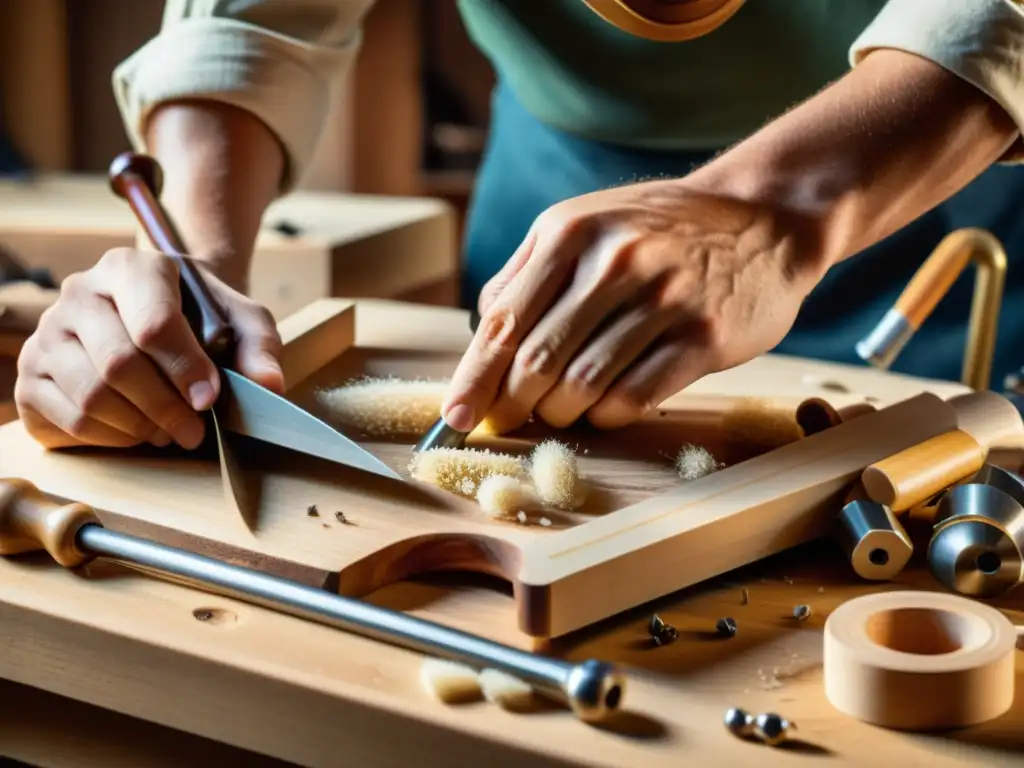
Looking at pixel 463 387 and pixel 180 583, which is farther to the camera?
pixel 463 387

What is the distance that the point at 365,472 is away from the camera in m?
0.69

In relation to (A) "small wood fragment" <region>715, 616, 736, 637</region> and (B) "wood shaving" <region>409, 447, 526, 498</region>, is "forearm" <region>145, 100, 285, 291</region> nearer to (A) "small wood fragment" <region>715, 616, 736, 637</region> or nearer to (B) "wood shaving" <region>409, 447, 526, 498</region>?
(B) "wood shaving" <region>409, 447, 526, 498</region>

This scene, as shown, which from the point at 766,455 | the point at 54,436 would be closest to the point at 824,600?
the point at 766,455

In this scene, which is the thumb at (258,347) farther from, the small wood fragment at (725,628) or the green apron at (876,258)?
the green apron at (876,258)

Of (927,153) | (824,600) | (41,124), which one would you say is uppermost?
(927,153)

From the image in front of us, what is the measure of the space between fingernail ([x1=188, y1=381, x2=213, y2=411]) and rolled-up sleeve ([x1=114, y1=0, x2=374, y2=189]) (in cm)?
37

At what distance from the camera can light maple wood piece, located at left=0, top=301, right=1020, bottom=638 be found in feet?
1.90

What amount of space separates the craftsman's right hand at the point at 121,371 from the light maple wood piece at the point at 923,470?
1.10 ft

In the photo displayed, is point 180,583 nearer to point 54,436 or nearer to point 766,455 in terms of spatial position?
point 54,436

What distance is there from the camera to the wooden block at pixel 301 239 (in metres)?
1.42

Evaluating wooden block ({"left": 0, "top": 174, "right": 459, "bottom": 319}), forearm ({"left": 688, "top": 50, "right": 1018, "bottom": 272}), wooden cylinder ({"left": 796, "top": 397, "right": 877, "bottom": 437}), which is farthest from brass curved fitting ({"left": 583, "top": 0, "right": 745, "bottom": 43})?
wooden block ({"left": 0, "top": 174, "right": 459, "bottom": 319})

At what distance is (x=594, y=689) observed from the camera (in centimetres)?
48

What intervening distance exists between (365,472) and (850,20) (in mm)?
632

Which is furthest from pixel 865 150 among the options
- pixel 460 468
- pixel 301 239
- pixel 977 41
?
pixel 301 239
